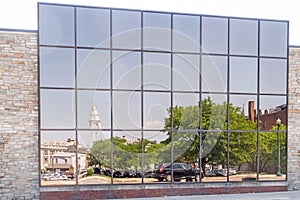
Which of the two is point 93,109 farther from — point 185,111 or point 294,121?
point 294,121

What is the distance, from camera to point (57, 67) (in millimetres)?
11789

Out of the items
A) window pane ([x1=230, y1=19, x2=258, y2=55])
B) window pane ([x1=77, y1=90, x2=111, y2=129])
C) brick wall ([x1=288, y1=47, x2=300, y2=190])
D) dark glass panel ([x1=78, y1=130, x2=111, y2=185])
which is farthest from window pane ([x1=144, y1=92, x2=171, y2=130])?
brick wall ([x1=288, y1=47, x2=300, y2=190])

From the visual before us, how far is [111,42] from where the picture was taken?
12.2 m

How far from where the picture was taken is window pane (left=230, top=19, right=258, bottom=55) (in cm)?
1312

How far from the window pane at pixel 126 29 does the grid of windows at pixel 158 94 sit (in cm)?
4

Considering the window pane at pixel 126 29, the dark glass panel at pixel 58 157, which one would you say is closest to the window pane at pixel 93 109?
the dark glass panel at pixel 58 157

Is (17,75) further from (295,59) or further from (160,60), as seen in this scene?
(295,59)

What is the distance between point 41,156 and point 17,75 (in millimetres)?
3107

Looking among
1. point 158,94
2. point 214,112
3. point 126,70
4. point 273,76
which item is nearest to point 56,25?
point 126,70

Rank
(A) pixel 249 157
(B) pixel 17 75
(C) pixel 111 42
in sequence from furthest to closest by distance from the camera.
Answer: (A) pixel 249 157 < (C) pixel 111 42 < (B) pixel 17 75

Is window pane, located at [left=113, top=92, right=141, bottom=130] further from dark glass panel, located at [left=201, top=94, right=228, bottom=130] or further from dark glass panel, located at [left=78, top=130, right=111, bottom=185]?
dark glass panel, located at [left=201, top=94, right=228, bottom=130]

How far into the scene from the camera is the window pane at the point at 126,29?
12.2 meters

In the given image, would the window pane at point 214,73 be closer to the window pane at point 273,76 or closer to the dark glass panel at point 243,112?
Result: the dark glass panel at point 243,112

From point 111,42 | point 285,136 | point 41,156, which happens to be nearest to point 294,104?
point 285,136
